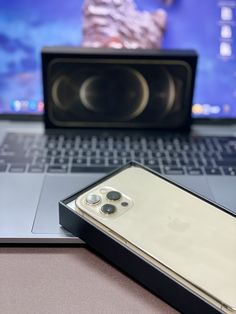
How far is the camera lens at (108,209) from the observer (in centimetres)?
40

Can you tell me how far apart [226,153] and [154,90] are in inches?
5.1

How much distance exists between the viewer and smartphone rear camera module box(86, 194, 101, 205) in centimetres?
41

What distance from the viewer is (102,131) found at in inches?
24.8

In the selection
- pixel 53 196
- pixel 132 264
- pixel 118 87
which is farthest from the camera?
pixel 118 87

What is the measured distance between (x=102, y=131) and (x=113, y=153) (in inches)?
2.5

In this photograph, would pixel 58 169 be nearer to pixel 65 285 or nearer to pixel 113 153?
pixel 113 153

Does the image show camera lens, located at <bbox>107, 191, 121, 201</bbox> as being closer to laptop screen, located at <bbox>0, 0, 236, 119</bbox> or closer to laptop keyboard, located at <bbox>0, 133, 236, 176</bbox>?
laptop keyboard, located at <bbox>0, 133, 236, 176</bbox>

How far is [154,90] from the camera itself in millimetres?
616

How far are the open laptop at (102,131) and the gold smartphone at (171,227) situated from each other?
0.08 m

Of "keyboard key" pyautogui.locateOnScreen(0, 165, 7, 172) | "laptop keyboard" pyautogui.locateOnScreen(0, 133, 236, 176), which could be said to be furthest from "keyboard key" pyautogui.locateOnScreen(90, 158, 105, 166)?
"keyboard key" pyautogui.locateOnScreen(0, 165, 7, 172)

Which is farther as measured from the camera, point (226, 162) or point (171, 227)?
point (226, 162)

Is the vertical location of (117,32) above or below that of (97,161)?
above

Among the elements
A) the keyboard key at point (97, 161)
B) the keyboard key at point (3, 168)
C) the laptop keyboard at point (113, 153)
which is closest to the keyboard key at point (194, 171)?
the laptop keyboard at point (113, 153)

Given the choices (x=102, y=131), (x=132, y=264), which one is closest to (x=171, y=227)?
(x=132, y=264)
